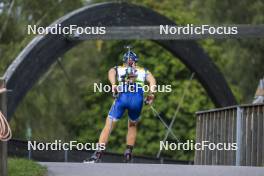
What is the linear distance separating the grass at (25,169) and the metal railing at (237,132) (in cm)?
453

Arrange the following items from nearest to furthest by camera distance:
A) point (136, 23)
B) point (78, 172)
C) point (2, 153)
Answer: point (2, 153) < point (78, 172) < point (136, 23)

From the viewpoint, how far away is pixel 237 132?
60.0ft

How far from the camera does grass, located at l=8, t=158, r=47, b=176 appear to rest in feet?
43.4

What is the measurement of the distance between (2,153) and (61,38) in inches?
428

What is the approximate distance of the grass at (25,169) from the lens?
1322 cm

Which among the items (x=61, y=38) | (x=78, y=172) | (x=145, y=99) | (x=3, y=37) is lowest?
(x=78, y=172)

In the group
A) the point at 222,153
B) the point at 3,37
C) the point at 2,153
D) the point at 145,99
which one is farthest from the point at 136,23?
the point at 3,37

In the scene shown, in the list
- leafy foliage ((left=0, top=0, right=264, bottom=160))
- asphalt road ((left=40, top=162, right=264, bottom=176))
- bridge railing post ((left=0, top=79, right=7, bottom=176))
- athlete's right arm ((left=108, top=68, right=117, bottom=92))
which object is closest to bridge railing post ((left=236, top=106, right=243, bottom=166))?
athlete's right arm ((left=108, top=68, right=117, bottom=92))

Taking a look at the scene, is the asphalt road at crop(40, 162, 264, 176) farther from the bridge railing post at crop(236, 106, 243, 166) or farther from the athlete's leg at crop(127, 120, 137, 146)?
the bridge railing post at crop(236, 106, 243, 166)

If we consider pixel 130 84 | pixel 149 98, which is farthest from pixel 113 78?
pixel 149 98

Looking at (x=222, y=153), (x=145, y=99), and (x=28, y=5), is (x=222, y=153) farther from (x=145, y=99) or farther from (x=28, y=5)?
(x=28, y=5)

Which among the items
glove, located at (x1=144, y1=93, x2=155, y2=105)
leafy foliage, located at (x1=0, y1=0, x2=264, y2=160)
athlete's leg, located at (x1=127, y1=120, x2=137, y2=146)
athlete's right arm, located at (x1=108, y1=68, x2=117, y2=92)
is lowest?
athlete's leg, located at (x1=127, y1=120, x2=137, y2=146)

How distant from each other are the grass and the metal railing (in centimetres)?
453

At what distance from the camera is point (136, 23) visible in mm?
24625
